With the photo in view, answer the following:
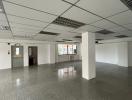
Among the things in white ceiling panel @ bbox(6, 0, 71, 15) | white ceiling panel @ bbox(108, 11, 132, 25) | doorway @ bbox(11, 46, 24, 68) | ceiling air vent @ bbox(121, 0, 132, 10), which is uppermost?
ceiling air vent @ bbox(121, 0, 132, 10)

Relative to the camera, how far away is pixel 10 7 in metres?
1.81

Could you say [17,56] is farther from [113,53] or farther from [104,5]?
[113,53]

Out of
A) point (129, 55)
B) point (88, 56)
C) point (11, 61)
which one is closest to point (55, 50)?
point (11, 61)

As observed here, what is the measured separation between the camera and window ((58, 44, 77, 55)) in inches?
417

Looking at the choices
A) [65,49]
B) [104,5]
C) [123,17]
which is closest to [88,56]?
[123,17]

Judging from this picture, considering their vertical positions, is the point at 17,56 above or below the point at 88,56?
below

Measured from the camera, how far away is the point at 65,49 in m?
11.0

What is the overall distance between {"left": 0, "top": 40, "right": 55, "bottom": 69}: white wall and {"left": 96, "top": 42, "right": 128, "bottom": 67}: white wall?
5141mm

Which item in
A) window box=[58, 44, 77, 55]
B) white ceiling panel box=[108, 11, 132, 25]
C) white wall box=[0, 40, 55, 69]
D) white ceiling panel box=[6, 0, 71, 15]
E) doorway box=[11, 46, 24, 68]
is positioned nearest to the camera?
white ceiling panel box=[6, 0, 71, 15]

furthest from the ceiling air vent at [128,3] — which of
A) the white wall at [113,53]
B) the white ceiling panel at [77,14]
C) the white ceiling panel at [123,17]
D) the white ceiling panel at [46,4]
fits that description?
the white wall at [113,53]

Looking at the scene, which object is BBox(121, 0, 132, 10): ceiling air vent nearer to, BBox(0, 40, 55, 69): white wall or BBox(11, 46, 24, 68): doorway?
BBox(0, 40, 55, 69): white wall

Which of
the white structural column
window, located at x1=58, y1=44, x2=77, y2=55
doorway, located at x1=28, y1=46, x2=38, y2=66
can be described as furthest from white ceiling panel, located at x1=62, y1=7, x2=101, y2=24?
window, located at x1=58, y1=44, x2=77, y2=55

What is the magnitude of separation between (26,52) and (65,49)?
183 inches

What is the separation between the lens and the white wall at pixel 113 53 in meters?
7.29
